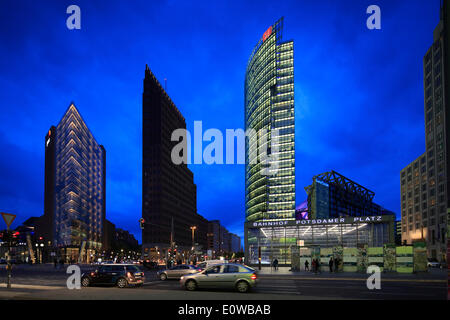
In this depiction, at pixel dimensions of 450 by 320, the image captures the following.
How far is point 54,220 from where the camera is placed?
5576 inches

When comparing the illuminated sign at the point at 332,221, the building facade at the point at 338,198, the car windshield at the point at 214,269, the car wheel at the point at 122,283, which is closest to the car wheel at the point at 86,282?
the car wheel at the point at 122,283

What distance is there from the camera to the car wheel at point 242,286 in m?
21.1

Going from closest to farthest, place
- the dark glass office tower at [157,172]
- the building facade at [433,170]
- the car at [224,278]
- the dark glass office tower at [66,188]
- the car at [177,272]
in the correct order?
the car at [224,278] < the car at [177,272] < the building facade at [433,170] < the dark glass office tower at [66,188] < the dark glass office tower at [157,172]

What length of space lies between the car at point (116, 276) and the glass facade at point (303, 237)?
39276 millimetres

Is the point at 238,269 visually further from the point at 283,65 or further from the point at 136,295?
the point at 283,65

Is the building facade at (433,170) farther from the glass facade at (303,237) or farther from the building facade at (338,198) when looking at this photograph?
the glass facade at (303,237)

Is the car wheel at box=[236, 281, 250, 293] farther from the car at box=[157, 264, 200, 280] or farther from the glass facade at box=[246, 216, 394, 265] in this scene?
the glass facade at box=[246, 216, 394, 265]

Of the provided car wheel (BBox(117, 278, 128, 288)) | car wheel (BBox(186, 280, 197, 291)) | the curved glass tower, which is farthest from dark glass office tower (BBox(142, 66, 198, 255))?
car wheel (BBox(186, 280, 197, 291))

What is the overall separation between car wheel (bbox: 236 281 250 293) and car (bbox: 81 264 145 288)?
275 inches

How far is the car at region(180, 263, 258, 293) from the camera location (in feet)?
69.8

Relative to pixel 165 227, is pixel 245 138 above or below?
above

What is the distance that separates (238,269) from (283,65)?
129m
